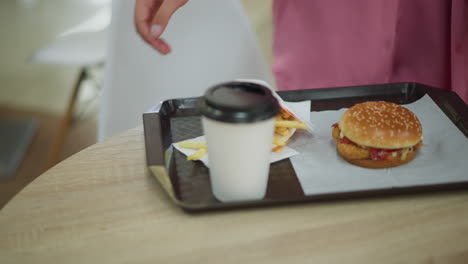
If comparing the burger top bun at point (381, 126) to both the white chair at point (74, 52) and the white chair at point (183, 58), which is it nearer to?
the white chair at point (183, 58)

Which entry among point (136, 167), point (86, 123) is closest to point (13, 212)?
point (136, 167)

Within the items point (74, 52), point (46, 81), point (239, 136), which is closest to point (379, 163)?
point (239, 136)

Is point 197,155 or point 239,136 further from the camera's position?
point 197,155

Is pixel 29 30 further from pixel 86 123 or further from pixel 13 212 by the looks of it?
pixel 13 212

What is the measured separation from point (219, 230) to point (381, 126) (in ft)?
1.33

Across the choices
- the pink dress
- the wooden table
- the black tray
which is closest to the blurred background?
the pink dress

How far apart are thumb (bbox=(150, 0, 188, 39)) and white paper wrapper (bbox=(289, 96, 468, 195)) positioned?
0.39 metres

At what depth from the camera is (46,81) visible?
324cm

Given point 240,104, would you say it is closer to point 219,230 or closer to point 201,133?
point 219,230

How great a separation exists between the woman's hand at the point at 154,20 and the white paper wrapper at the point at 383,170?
37cm

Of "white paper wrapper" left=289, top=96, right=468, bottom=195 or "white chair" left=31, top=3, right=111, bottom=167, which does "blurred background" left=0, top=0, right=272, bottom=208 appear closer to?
"white chair" left=31, top=3, right=111, bottom=167

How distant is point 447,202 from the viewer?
0.89 meters

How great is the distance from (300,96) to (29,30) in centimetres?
320

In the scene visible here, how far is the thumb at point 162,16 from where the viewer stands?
1.15 metres
